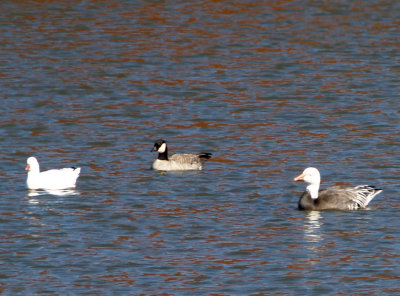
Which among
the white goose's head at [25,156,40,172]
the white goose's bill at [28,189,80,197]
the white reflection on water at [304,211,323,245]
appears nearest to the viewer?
the white reflection on water at [304,211,323,245]

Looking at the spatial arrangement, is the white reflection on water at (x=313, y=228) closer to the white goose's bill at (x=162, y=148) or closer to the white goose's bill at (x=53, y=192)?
the white goose's bill at (x=53, y=192)

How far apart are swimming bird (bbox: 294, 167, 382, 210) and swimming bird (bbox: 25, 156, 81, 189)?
4806mm

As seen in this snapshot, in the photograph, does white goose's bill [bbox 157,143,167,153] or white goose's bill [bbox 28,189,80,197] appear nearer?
white goose's bill [bbox 28,189,80,197]

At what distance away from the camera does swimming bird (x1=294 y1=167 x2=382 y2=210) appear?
21.4m

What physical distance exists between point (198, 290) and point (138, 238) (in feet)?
10.5

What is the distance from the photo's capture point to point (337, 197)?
71.2 ft

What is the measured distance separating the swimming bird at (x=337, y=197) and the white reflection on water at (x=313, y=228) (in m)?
0.20

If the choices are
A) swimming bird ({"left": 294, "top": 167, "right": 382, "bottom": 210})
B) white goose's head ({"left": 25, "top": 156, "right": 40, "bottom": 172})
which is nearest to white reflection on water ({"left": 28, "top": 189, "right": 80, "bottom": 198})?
white goose's head ({"left": 25, "top": 156, "right": 40, "bottom": 172})

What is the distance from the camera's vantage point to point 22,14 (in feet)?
147

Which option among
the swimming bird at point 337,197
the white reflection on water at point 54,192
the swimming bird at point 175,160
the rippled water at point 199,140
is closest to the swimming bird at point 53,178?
the white reflection on water at point 54,192

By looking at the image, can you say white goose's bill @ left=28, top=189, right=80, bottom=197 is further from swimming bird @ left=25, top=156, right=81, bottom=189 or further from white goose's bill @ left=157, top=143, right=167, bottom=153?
white goose's bill @ left=157, top=143, right=167, bottom=153

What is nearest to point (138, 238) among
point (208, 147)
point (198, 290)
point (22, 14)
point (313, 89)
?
point (198, 290)

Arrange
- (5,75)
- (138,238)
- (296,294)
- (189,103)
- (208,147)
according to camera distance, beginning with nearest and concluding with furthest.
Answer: (296,294)
(138,238)
(208,147)
(189,103)
(5,75)

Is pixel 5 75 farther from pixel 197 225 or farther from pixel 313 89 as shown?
pixel 197 225
